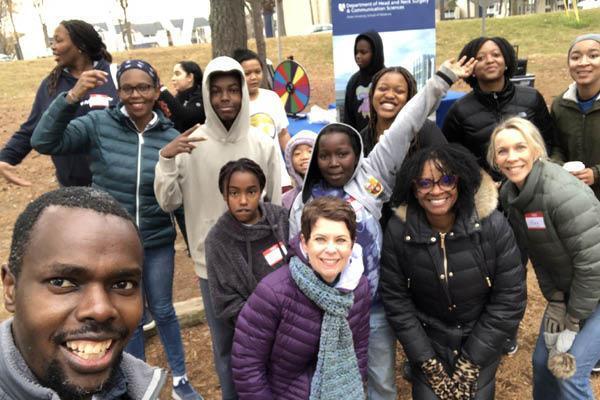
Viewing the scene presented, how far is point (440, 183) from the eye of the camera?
232cm

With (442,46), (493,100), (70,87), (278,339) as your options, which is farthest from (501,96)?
(442,46)

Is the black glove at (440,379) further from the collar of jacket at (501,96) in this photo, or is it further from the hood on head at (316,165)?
the collar of jacket at (501,96)

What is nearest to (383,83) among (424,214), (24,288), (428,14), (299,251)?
(424,214)

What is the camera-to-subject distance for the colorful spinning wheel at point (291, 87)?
7.14 metres

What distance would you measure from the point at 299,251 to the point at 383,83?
1.29 m

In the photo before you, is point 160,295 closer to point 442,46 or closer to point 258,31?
point 258,31

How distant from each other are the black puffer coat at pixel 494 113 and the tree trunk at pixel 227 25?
15.4 ft

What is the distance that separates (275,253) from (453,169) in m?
1.03

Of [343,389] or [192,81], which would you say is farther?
[192,81]

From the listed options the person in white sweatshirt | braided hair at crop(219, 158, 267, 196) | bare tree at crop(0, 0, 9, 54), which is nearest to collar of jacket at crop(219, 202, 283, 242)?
braided hair at crop(219, 158, 267, 196)

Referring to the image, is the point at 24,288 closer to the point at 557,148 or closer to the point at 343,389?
the point at 343,389

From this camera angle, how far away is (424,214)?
2.43m

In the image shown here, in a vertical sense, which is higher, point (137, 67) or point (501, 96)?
point (137, 67)

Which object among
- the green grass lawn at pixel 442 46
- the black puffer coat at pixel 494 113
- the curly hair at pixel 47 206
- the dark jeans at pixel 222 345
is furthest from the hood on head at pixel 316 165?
the green grass lawn at pixel 442 46
